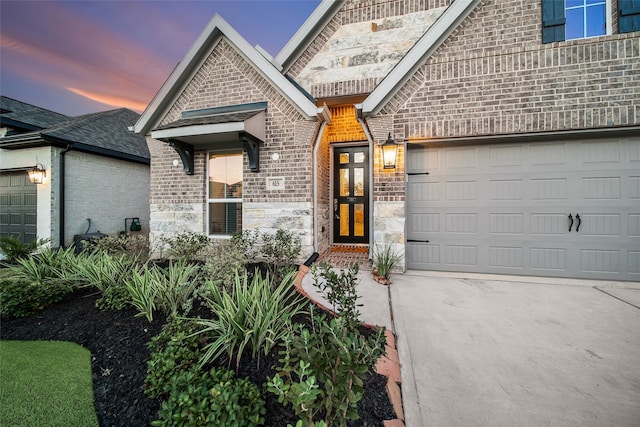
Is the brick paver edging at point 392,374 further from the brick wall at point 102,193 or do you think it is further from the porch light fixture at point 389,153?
the brick wall at point 102,193

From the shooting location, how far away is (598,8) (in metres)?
4.43

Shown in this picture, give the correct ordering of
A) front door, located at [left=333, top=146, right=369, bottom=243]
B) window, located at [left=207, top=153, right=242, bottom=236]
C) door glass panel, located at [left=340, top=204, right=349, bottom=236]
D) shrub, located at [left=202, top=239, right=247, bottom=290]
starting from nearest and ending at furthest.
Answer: shrub, located at [left=202, top=239, right=247, bottom=290]
window, located at [left=207, top=153, right=242, bottom=236]
front door, located at [left=333, top=146, right=369, bottom=243]
door glass panel, located at [left=340, top=204, right=349, bottom=236]

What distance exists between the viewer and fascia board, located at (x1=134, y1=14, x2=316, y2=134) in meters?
5.25

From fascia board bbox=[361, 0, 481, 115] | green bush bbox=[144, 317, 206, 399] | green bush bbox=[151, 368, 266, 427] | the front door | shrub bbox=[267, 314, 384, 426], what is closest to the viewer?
shrub bbox=[267, 314, 384, 426]

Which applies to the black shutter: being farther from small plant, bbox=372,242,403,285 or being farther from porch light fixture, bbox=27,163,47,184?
porch light fixture, bbox=27,163,47,184

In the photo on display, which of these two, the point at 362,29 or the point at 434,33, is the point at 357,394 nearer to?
the point at 434,33

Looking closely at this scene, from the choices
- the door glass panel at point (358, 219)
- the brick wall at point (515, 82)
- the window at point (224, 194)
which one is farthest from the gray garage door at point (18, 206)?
the brick wall at point (515, 82)

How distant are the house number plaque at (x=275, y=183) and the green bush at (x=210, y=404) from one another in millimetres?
4161

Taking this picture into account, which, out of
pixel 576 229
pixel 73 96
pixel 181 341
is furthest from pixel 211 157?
pixel 73 96

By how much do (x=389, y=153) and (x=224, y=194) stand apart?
3.98 m

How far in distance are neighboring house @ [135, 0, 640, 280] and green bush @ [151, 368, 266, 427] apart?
378 centimetres

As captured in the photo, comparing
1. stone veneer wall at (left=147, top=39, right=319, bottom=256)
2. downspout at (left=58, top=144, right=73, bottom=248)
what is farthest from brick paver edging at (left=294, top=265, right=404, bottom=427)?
downspout at (left=58, top=144, right=73, bottom=248)

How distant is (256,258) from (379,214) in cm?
283

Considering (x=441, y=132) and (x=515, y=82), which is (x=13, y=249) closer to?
(x=441, y=132)
